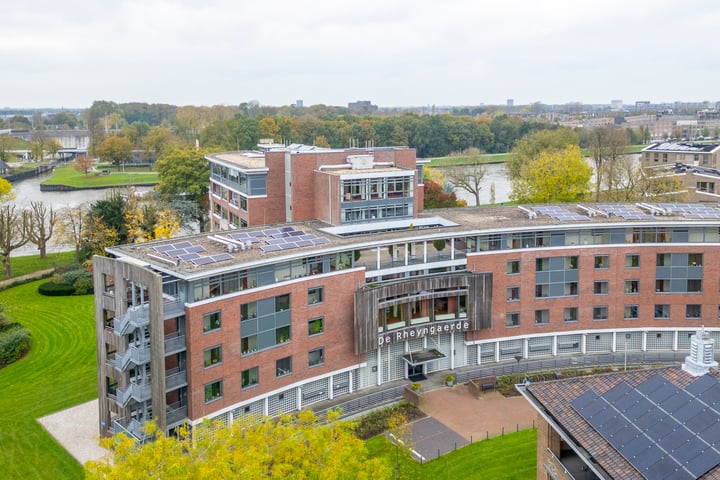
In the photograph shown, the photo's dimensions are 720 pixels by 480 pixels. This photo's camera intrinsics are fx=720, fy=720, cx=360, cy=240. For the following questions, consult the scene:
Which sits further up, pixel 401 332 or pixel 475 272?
pixel 475 272

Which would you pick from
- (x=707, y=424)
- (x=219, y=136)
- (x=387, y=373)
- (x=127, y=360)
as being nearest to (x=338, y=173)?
(x=387, y=373)

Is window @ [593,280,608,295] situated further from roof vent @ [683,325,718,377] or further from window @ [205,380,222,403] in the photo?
window @ [205,380,222,403]

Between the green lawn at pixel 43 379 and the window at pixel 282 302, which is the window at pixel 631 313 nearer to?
the window at pixel 282 302

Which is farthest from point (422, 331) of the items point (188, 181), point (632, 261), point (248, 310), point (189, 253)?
point (188, 181)

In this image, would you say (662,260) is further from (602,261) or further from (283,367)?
(283,367)

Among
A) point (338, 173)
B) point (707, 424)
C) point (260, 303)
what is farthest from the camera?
point (338, 173)

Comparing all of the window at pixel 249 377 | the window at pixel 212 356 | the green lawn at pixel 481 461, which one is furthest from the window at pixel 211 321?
the green lawn at pixel 481 461

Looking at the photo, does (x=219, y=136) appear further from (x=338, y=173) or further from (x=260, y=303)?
(x=260, y=303)
